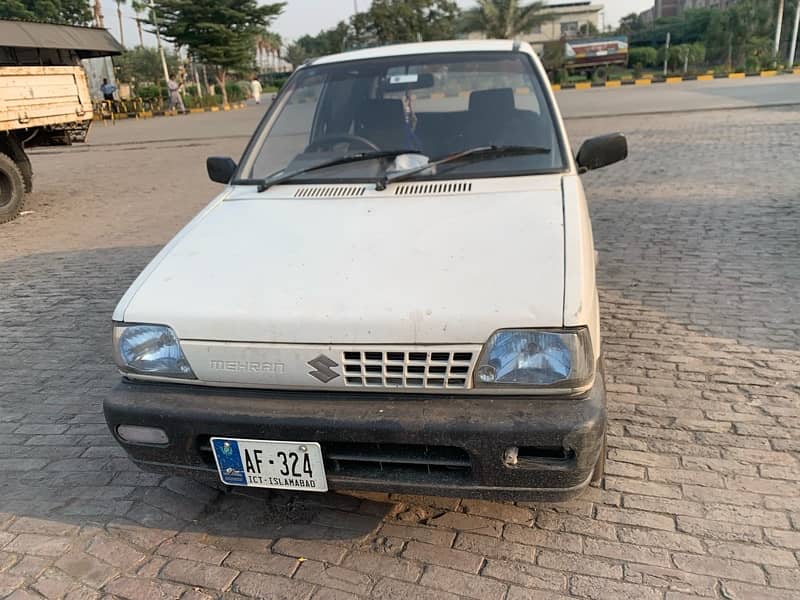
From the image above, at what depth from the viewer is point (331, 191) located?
3.04m

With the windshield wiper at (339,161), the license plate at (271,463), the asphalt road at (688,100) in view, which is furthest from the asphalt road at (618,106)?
the license plate at (271,463)

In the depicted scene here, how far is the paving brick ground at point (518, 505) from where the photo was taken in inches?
89.7

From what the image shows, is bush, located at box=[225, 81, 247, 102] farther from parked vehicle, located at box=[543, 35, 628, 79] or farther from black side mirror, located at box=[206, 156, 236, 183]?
black side mirror, located at box=[206, 156, 236, 183]

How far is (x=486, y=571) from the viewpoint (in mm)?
2289

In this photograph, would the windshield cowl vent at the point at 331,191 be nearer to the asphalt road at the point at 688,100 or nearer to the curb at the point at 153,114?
the asphalt road at the point at 688,100

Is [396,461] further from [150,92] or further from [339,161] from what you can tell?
[150,92]

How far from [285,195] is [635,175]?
746 centimetres

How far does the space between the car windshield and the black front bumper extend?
134 cm

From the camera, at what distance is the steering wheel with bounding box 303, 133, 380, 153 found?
338 cm

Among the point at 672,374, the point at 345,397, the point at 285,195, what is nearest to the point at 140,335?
the point at 345,397

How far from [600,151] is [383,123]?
118 cm

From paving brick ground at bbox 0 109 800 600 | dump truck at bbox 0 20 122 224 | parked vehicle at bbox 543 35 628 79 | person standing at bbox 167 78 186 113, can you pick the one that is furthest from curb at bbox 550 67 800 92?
paving brick ground at bbox 0 109 800 600

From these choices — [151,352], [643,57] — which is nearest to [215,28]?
[643,57]

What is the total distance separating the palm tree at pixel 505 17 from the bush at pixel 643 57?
6131mm
